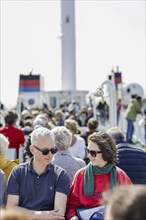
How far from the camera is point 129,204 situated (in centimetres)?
140

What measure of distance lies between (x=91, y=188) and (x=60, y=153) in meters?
0.91

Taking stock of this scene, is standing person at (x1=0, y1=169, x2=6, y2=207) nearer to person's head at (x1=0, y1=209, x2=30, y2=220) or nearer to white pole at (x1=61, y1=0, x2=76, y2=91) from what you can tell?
person's head at (x1=0, y1=209, x2=30, y2=220)

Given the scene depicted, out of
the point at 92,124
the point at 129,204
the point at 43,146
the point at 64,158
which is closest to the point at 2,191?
the point at 43,146

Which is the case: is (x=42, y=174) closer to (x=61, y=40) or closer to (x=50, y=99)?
(x=50, y=99)

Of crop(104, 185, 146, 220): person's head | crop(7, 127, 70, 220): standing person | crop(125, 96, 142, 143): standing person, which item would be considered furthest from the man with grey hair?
crop(125, 96, 142, 143): standing person

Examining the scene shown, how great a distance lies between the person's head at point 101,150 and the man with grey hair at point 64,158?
23.3 inches

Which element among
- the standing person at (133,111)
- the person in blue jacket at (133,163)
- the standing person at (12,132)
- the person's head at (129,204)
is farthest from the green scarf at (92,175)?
the standing person at (133,111)

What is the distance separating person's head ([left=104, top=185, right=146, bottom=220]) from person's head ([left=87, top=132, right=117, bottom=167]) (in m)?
2.39

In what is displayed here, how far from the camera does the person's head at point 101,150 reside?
12.8ft

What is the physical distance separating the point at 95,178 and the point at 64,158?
2.51 ft

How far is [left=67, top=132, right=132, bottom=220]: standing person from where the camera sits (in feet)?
12.3

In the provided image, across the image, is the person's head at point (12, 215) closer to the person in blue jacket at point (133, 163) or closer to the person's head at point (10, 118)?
the person in blue jacket at point (133, 163)

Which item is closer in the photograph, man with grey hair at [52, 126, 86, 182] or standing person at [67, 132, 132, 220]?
standing person at [67, 132, 132, 220]

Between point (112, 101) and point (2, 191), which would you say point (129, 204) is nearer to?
point (2, 191)
